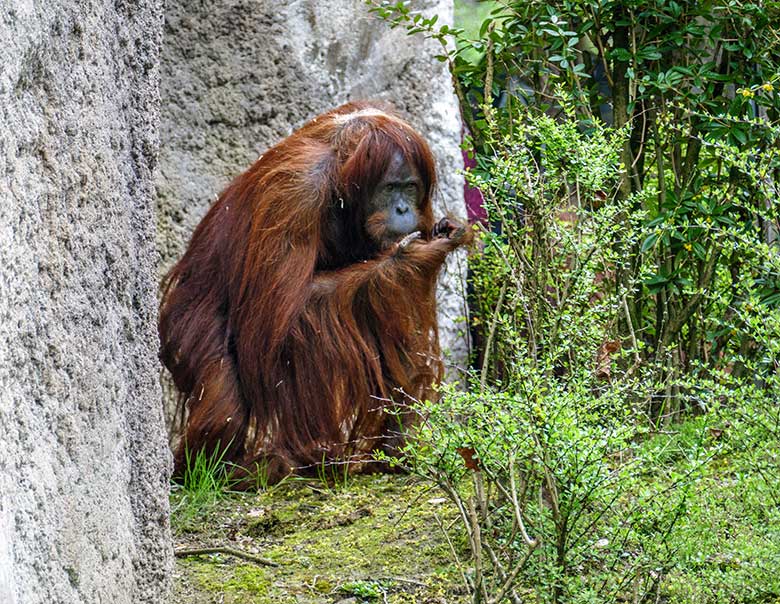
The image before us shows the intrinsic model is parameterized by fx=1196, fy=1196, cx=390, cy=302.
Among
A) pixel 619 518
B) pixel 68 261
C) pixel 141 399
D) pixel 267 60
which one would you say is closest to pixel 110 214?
pixel 68 261

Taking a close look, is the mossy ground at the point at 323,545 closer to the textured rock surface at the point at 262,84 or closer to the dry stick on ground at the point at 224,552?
Answer: the dry stick on ground at the point at 224,552

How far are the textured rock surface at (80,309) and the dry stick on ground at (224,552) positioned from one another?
54 cm

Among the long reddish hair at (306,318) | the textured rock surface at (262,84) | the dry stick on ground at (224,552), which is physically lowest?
the dry stick on ground at (224,552)

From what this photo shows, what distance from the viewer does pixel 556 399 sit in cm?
207

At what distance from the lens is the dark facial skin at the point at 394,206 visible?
12.3 ft

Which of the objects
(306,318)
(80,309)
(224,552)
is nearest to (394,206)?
(306,318)

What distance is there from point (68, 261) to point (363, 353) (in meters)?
1.98

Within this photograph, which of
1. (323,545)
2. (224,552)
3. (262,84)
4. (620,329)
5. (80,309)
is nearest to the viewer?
(80,309)

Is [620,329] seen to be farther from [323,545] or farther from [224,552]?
[224,552]

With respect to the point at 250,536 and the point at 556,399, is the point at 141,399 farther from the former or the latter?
the point at 250,536

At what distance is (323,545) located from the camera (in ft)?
9.05

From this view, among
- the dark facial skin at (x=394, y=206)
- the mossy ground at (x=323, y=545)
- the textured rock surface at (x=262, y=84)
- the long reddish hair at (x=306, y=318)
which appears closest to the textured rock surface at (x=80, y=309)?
the mossy ground at (x=323, y=545)

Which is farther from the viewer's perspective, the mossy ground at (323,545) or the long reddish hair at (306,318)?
the long reddish hair at (306,318)

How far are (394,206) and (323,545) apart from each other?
1.34 meters
